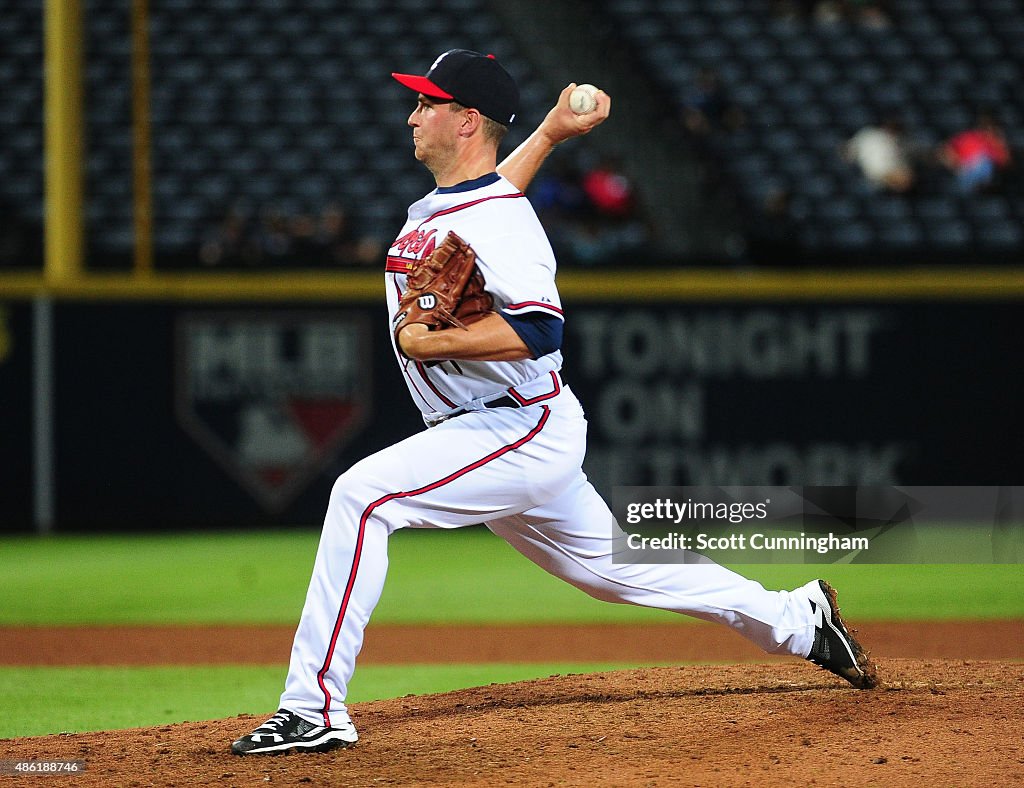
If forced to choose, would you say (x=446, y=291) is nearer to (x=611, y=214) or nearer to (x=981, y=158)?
(x=611, y=214)

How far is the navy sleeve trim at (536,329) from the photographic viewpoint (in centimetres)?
352

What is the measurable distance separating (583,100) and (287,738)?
6.15ft

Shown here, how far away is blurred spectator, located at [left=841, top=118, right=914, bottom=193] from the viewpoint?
1317cm

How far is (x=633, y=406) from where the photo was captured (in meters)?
9.65

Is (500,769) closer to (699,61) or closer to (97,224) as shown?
(97,224)

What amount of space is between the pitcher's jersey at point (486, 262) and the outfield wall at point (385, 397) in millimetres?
5894

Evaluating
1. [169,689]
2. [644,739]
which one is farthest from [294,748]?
[169,689]

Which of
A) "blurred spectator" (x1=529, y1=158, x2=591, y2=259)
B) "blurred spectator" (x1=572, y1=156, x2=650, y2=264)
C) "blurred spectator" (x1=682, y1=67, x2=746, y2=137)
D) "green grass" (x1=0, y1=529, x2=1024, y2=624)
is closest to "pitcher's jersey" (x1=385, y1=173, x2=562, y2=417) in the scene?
"green grass" (x1=0, y1=529, x2=1024, y2=624)

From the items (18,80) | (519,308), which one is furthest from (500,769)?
(18,80)

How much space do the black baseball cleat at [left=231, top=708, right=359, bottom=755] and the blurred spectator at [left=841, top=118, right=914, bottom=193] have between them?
10666 millimetres

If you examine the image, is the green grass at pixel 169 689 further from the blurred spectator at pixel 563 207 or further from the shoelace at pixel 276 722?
the blurred spectator at pixel 563 207

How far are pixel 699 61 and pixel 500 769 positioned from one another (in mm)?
12103

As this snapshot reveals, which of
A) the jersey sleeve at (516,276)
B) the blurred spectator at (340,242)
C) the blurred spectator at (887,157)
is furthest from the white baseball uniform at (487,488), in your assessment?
the blurred spectator at (887,157)

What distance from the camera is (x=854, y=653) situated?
4.22 metres
